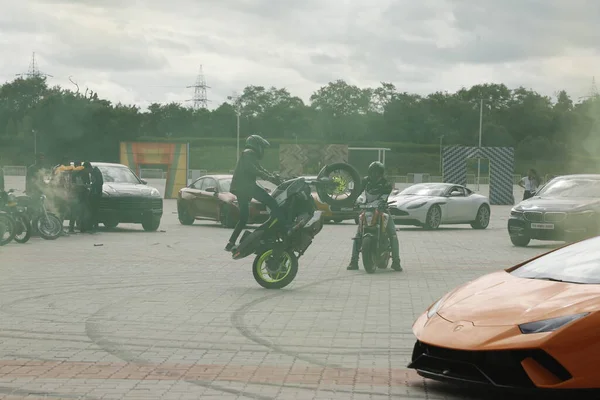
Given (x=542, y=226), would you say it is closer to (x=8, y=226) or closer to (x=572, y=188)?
(x=572, y=188)

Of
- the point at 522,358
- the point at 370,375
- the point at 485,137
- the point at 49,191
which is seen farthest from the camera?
the point at 485,137

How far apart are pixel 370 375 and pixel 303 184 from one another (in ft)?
20.0

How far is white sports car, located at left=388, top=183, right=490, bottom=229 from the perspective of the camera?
2864cm

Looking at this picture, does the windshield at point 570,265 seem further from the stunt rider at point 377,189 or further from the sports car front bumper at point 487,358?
the stunt rider at point 377,189

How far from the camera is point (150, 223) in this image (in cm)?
2619

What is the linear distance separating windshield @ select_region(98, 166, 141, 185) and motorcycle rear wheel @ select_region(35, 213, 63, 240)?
13.3ft

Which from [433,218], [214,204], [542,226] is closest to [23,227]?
[214,204]

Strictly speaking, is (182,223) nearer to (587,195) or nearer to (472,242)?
(472,242)

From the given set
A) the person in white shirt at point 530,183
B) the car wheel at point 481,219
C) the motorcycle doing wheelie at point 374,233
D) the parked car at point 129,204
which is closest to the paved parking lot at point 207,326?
the motorcycle doing wheelie at point 374,233

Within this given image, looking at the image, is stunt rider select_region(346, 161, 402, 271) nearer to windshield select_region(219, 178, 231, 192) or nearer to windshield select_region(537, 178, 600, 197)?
windshield select_region(537, 178, 600, 197)

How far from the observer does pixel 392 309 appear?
35.6ft

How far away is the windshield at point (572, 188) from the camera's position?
2222cm

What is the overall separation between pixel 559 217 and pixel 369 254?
722 centimetres

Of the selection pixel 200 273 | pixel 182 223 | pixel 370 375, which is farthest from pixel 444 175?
pixel 370 375
